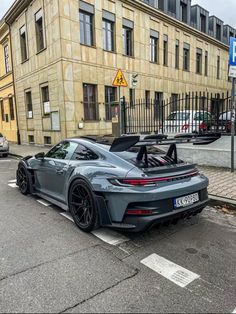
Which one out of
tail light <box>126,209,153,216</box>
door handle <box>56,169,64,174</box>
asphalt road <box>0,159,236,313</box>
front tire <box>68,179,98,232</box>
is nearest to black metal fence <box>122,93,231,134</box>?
asphalt road <box>0,159,236,313</box>

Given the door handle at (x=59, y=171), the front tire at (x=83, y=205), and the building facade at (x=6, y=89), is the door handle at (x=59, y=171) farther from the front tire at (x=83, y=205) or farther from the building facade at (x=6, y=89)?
the building facade at (x=6, y=89)

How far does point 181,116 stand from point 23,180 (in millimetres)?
5970

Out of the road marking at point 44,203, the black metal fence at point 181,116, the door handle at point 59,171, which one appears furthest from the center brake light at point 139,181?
the black metal fence at point 181,116

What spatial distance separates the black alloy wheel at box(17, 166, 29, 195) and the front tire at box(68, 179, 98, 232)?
201cm

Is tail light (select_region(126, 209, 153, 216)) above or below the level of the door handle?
below

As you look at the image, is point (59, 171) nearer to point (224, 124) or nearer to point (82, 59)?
point (224, 124)

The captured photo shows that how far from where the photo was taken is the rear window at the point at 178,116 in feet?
29.5

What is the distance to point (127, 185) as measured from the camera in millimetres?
3254

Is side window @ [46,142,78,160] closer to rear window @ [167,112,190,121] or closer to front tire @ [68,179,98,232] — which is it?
front tire @ [68,179,98,232]

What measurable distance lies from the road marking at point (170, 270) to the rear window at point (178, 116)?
672cm

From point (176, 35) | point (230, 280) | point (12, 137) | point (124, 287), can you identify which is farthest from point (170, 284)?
point (176, 35)

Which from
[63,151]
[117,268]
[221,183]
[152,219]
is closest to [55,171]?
[63,151]

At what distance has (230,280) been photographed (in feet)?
8.64

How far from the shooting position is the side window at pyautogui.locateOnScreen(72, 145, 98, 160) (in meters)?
3.99
